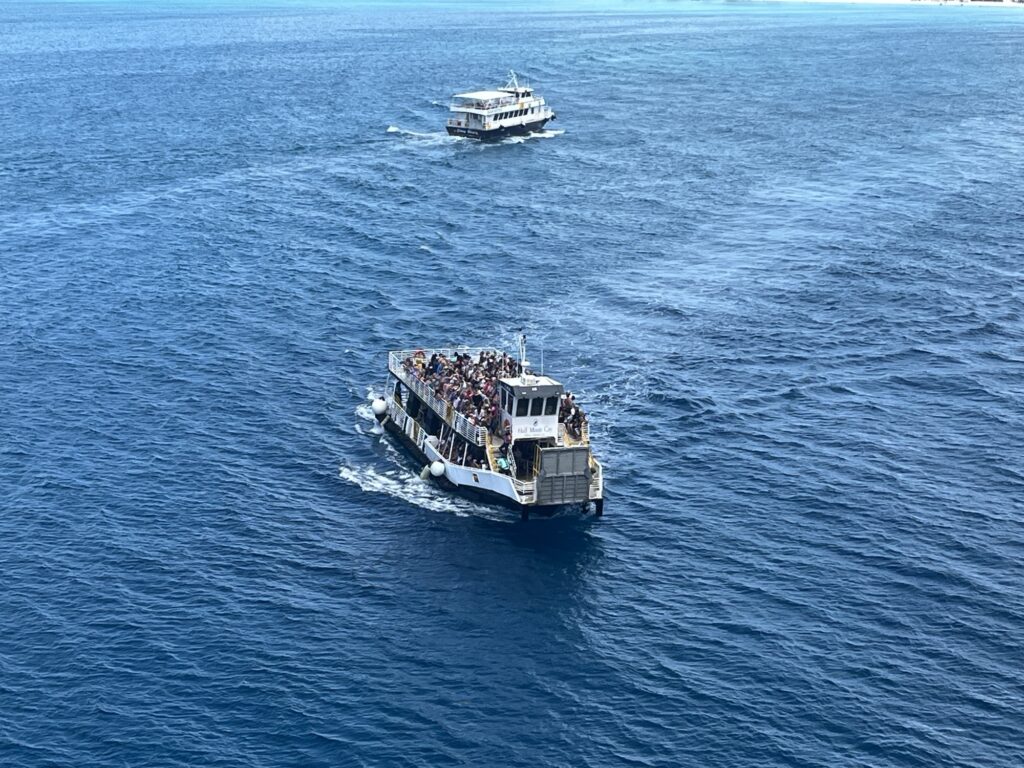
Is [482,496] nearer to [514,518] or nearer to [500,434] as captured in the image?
[514,518]

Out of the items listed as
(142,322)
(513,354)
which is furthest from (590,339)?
(142,322)

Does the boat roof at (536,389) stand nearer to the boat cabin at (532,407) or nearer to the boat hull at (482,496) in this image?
the boat cabin at (532,407)

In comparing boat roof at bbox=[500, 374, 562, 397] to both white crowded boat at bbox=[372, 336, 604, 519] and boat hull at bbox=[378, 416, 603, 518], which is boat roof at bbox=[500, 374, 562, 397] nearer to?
white crowded boat at bbox=[372, 336, 604, 519]

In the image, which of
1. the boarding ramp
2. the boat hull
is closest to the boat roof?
the boarding ramp

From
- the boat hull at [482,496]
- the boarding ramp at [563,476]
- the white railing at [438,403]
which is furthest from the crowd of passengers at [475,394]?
the boarding ramp at [563,476]

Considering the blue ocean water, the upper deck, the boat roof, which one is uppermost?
the boat roof
